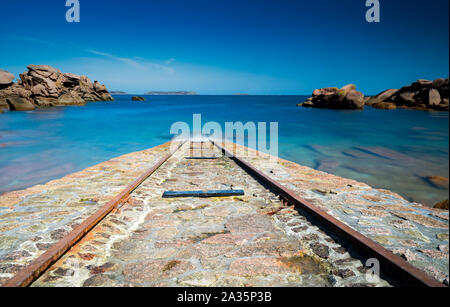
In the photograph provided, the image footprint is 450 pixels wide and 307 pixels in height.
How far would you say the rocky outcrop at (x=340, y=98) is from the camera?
43.0 m

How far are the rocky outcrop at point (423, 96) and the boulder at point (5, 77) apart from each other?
217 ft

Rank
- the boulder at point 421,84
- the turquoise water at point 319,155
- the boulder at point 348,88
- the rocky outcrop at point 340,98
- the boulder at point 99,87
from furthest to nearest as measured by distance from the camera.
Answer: the boulder at point 99,87 → the boulder at point 348,88 → the rocky outcrop at point 340,98 → the boulder at point 421,84 → the turquoise water at point 319,155

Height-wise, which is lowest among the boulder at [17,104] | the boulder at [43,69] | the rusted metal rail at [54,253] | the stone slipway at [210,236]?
the stone slipway at [210,236]

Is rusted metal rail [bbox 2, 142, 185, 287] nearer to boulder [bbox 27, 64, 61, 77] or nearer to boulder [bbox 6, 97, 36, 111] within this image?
boulder [bbox 6, 97, 36, 111]

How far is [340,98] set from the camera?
1779 inches

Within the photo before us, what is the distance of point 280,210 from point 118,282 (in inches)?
104

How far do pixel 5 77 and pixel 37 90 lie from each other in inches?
226

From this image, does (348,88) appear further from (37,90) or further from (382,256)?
(37,90)

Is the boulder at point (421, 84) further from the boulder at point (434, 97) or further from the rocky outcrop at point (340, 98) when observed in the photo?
the rocky outcrop at point (340, 98)

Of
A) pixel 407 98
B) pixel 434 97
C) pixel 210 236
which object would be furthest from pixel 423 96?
pixel 210 236

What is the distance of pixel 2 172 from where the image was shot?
982cm

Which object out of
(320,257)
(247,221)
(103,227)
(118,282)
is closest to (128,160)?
(103,227)

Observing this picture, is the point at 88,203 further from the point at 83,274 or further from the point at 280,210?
the point at 280,210

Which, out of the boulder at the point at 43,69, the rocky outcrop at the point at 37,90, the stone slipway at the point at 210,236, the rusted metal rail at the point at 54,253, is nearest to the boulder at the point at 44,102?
the rocky outcrop at the point at 37,90
